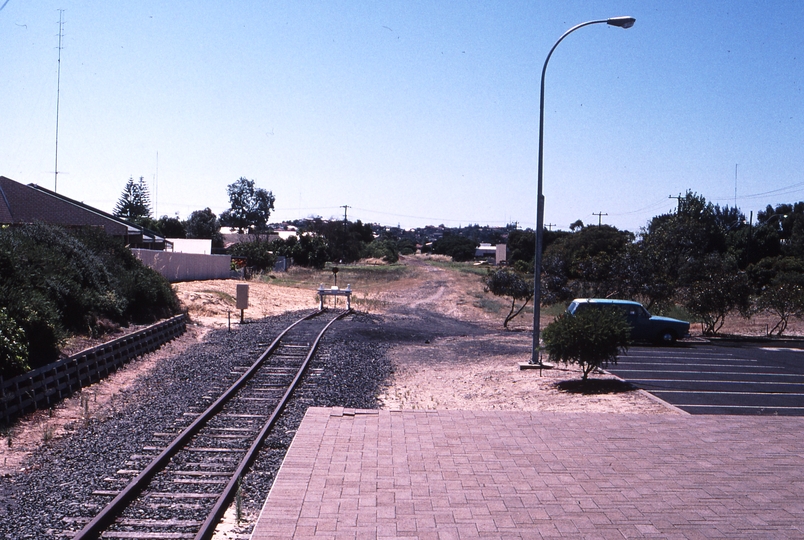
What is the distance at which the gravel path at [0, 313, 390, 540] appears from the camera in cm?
732

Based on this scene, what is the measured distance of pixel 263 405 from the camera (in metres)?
12.9

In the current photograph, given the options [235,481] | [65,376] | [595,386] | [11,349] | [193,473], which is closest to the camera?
[235,481]

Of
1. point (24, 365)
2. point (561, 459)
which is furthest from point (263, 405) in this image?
point (561, 459)

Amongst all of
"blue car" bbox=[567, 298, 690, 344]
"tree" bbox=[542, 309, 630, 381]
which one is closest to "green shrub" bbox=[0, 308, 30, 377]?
"tree" bbox=[542, 309, 630, 381]

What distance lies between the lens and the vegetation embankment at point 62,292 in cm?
1390

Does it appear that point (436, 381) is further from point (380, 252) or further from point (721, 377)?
point (380, 252)

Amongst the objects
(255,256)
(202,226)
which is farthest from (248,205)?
(255,256)

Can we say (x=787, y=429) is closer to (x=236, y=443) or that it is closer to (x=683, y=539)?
(x=683, y=539)

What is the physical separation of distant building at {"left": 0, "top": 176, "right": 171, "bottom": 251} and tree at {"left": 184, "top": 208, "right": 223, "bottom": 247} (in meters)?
56.4

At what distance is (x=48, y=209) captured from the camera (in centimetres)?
4031

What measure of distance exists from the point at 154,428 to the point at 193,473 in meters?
2.57

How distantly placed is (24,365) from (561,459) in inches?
357

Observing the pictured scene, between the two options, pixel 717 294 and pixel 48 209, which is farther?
pixel 48 209

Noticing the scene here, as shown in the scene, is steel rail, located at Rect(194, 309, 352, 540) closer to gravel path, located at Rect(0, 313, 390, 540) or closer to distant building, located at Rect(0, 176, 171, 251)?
gravel path, located at Rect(0, 313, 390, 540)
